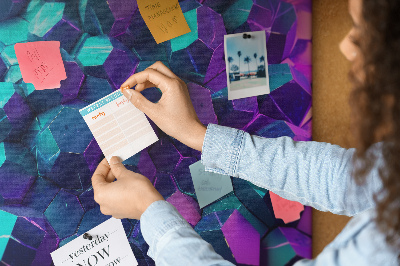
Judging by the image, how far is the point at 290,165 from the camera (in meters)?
0.71

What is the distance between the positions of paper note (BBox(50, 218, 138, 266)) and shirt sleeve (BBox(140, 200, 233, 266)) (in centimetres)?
27

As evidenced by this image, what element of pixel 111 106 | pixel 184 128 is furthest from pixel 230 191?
pixel 111 106

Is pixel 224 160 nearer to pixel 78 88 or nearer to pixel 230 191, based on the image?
pixel 230 191

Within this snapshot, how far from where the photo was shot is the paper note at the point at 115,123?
2.56 feet

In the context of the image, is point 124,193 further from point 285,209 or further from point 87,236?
point 285,209

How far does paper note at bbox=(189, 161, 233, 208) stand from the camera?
90cm

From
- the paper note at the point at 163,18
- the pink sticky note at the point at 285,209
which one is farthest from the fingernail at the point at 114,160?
the pink sticky note at the point at 285,209

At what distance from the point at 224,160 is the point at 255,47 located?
363 millimetres

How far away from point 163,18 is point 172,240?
0.54 meters

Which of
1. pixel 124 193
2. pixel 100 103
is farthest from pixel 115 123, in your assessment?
pixel 124 193

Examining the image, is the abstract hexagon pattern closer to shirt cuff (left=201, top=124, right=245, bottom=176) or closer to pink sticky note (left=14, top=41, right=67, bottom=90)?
pink sticky note (left=14, top=41, right=67, bottom=90)

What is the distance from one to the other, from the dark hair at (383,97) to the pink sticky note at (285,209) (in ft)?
1.70

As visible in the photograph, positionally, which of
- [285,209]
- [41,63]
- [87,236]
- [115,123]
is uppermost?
[41,63]

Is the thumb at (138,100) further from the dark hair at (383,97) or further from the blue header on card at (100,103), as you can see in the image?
the dark hair at (383,97)
